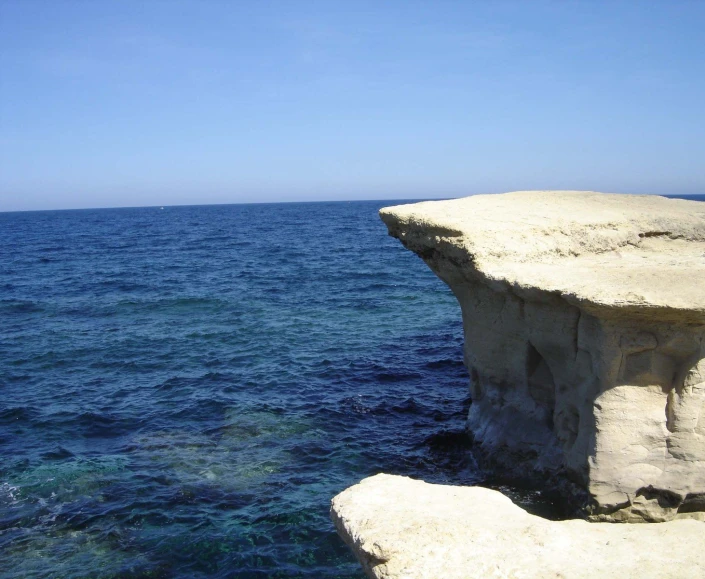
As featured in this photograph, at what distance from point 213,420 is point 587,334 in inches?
390

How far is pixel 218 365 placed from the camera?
20.5 m

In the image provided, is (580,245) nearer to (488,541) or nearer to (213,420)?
(488,541)

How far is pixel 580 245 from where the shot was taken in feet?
39.7

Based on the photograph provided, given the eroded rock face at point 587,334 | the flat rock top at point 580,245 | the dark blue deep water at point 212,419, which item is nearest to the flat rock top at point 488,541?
the eroded rock face at point 587,334

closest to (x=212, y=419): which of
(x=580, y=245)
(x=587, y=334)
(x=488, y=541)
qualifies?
(x=580, y=245)

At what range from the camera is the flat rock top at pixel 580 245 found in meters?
8.92

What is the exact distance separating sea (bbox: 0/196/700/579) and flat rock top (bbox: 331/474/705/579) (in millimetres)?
3907

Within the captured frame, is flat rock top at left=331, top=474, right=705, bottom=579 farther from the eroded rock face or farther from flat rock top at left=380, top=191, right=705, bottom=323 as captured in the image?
flat rock top at left=380, top=191, right=705, bottom=323

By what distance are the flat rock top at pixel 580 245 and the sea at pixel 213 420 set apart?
14.0ft

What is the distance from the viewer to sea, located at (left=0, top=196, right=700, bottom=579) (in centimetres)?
1112

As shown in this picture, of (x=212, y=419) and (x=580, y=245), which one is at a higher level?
(x=580, y=245)

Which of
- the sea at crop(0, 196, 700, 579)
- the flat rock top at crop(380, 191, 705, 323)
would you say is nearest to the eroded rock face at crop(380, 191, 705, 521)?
the flat rock top at crop(380, 191, 705, 323)

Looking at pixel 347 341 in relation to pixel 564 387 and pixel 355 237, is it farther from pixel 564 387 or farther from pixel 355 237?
pixel 355 237

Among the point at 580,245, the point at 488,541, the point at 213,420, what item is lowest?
the point at 213,420
